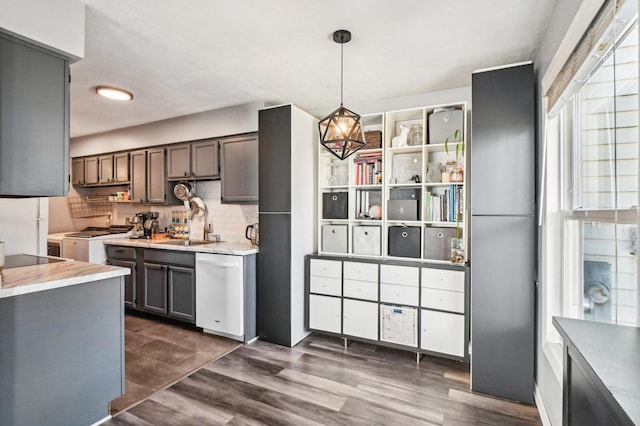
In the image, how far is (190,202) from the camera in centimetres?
427

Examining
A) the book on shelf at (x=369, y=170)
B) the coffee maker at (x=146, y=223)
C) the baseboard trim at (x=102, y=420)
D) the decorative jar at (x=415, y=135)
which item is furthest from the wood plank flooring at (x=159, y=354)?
the decorative jar at (x=415, y=135)

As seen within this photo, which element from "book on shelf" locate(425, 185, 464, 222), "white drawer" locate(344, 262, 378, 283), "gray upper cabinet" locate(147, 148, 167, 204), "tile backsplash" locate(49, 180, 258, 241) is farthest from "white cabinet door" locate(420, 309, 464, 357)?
"gray upper cabinet" locate(147, 148, 167, 204)

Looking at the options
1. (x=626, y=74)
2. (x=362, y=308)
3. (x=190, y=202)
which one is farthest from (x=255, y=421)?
(x=190, y=202)

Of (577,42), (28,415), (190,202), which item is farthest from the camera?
(190,202)

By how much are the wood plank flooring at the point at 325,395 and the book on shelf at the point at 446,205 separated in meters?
1.27

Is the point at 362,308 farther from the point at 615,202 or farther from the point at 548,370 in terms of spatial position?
the point at 615,202

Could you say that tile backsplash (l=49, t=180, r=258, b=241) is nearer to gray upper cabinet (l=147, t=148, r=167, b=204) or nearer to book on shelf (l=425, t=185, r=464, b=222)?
gray upper cabinet (l=147, t=148, r=167, b=204)

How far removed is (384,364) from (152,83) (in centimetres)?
331

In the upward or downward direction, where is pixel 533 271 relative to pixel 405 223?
downward

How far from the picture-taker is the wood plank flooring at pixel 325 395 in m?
2.12

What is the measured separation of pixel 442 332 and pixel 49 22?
3391 mm

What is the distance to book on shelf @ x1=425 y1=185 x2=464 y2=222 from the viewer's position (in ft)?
9.61

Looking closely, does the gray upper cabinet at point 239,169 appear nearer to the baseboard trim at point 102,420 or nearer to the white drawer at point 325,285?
the white drawer at point 325,285

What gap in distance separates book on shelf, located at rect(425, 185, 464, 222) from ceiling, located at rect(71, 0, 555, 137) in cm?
102
